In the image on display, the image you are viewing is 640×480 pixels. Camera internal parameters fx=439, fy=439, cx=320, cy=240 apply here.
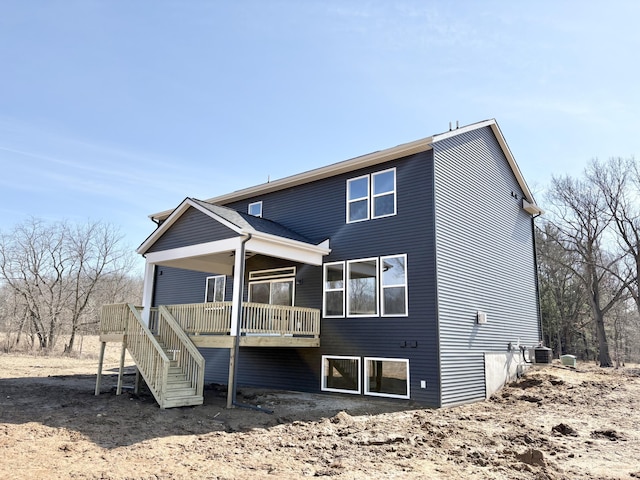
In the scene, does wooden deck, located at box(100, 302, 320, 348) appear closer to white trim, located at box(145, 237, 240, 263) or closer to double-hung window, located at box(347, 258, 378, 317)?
double-hung window, located at box(347, 258, 378, 317)

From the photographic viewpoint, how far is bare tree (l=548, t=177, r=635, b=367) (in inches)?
1067

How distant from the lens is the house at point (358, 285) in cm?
1079

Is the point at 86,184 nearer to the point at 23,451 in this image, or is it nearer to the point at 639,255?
the point at 23,451

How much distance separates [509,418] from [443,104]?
30.5 ft

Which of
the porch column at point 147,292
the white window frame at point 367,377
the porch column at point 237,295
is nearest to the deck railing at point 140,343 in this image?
the porch column at point 147,292

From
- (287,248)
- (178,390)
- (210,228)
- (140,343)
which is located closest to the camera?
(178,390)

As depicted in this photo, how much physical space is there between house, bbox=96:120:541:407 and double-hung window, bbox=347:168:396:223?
39mm

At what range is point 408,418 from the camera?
360 inches

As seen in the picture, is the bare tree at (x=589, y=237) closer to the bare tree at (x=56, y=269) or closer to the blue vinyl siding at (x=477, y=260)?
the blue vinyl siding at (x=477, y=260)

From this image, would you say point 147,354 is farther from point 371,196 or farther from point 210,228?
point 371,196

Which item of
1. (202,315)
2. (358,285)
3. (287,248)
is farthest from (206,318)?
(358,285)

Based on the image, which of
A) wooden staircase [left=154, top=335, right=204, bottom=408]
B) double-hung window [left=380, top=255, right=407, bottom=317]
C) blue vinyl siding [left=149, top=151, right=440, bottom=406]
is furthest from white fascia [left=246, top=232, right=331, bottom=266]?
wooden staircase [left=154, top=335, right=204, bottom=408]

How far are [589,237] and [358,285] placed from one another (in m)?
21.9

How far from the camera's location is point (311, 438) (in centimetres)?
728
